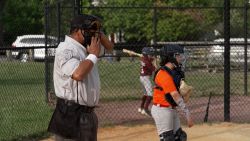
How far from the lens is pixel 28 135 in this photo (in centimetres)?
959

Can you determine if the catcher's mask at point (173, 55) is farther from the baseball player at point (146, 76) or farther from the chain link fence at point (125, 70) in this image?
the baseball player at point (146, 76)

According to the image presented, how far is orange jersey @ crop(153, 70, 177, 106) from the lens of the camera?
23.0 ft

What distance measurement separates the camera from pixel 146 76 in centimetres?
1291

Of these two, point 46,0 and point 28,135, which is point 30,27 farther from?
point 28,135

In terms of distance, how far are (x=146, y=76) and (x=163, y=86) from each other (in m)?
5.86

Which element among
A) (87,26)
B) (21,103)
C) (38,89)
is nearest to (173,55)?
(87,26)

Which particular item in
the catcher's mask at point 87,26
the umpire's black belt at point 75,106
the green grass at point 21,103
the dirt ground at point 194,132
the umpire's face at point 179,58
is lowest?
the dirt ground at point 194,132

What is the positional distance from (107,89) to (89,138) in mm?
10630

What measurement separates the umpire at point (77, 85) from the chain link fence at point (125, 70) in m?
3.05

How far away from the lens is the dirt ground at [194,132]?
374 inches

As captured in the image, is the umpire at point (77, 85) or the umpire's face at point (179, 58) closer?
the umpire at point (77, 85)

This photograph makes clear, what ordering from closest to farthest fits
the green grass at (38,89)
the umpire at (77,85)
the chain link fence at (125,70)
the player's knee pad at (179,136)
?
the umpire at (77,85), the player's knee pad at (179,136), the green grass at (38,89), the chain link fence at (125,70)

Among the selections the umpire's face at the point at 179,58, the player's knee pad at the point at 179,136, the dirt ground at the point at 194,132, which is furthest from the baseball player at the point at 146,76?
the umpire's face at the point at 179,58

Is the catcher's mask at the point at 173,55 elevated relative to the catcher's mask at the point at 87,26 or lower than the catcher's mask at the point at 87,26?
lower
